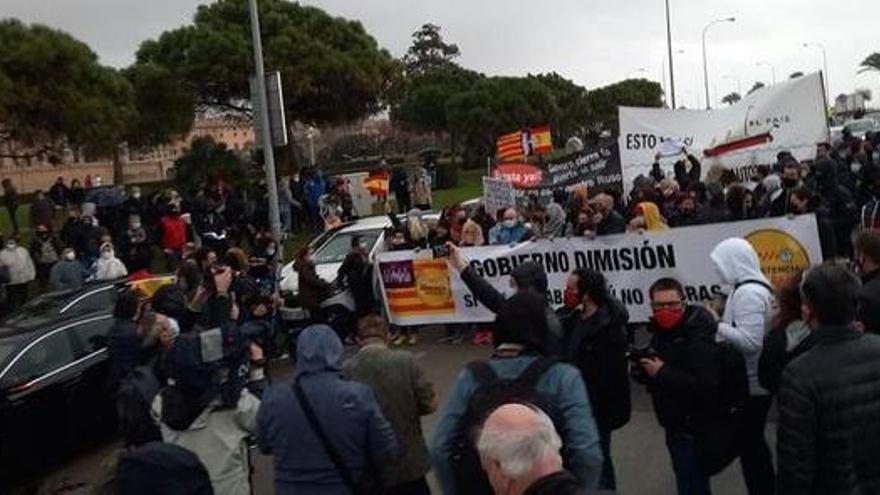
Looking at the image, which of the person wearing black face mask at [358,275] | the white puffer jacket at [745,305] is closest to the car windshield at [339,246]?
the person wearing black face mask at [358,275]

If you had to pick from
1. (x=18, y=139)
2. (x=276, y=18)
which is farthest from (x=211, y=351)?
(x=276, y=18)

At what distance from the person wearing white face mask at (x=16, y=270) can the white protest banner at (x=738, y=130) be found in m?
11.1

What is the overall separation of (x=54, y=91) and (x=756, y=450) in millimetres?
23419

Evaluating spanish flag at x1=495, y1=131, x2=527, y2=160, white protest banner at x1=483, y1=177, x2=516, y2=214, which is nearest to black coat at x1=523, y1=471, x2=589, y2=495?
white protest banner at x1=483, y1=177, x2=516, y2=214

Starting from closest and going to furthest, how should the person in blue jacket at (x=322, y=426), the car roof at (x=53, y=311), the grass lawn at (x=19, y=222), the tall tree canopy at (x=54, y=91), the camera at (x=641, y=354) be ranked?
the person in blue jacket at (x=322, y=426) < the camera at (x=641, y=354) < the car roof at (x=53, y=311) < the tall tree canopy at (x=54, y=91) < the grass lawn at (x=19, y=222)

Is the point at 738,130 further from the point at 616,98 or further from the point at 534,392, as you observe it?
the point at 616,98

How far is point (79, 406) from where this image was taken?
391 inches

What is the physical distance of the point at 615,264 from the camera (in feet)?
36.3

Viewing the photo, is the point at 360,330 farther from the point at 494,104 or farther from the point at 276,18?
the point at 494,104

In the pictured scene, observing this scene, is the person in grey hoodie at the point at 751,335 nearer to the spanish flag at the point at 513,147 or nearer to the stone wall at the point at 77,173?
the spanish flag at the point at 513,147

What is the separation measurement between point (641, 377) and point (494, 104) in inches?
2154

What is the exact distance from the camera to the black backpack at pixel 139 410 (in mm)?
5758

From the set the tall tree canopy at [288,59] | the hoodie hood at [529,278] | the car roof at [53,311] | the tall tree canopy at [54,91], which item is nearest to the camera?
the hoodie hood at [529,278]

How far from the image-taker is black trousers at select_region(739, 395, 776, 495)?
18.7ft
